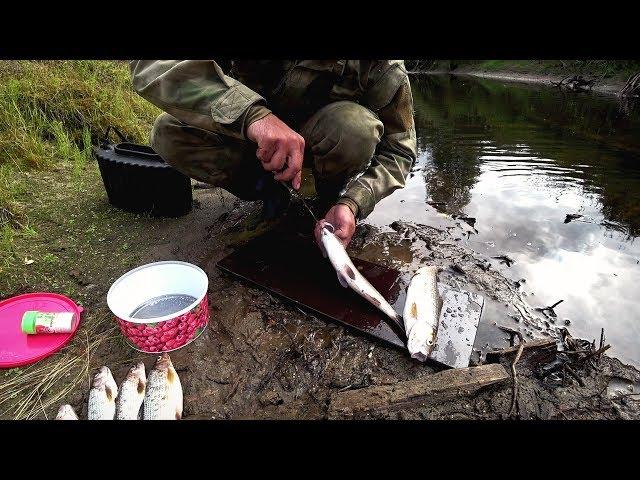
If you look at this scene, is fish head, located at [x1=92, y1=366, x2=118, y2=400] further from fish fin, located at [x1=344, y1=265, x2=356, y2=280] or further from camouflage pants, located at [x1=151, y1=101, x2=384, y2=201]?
camouflage pants, located at [x1=151, y1=101, x2=384, y2=201]

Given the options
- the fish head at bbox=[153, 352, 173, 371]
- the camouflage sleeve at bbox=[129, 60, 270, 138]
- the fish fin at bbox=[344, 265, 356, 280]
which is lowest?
the fish head at bbox=[153, 352, 173, 371]

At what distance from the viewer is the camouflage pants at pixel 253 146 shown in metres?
2.79

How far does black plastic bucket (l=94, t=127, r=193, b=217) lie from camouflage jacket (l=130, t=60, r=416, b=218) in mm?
723

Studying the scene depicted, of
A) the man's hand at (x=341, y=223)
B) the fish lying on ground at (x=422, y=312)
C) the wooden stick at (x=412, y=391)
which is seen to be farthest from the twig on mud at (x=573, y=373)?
the man's hand at (x=341, y=223)

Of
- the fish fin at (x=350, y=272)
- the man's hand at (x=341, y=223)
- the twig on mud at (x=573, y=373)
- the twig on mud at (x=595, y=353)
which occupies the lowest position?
the twig on mud at (x=573, y=373)

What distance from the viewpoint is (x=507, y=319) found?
2422 mm

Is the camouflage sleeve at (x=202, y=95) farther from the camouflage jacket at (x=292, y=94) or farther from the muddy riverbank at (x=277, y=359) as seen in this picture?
the muddy riverbank at (x=277, y=359)

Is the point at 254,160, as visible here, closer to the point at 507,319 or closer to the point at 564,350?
the point at 507,319

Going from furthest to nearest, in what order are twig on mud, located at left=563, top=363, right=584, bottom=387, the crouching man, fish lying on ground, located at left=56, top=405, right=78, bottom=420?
the crouching man, twig on mud, located at left=563, top=363, right=584, bottom=387, fish lying on ground, located at left=56, top=405, right=78, bottom=420

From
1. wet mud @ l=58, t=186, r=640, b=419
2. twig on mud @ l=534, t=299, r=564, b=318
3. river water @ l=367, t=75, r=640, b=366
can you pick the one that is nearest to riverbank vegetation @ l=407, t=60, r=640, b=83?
river water @ l=367, t=75, r=640, b=366

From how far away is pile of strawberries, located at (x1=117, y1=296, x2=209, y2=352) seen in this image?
6.26 ft

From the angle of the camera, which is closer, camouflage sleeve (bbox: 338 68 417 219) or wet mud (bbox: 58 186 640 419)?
wet mud (bbox: 58 186 640 419)

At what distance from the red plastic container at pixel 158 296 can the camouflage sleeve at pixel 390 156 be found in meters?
1.23
